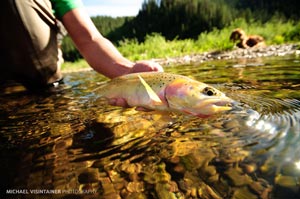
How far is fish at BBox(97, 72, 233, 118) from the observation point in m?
1.70

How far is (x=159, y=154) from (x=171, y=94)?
551 mm

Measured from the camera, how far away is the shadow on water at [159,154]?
1.09 m

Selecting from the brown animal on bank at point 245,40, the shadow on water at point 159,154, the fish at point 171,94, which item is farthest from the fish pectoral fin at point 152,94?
the brown animal on bank at point 245,40

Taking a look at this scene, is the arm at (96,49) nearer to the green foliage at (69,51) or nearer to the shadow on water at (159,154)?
the shadow on water at (159,154)

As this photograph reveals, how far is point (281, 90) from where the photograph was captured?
2.50 m

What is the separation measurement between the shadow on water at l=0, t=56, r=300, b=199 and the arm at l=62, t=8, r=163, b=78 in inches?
20.8

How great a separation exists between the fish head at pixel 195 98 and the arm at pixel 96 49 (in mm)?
609

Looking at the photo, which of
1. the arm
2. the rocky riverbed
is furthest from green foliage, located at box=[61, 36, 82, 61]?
the arm

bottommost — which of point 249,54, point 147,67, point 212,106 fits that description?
point 249,54

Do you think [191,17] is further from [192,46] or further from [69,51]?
[192,46]

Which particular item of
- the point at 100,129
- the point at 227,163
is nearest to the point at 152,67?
the point at 100,129

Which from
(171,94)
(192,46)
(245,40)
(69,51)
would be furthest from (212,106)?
(69,51)

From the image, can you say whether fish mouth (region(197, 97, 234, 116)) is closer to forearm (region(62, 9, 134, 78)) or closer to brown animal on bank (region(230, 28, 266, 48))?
forearm (region(62, 9, 134, 78))

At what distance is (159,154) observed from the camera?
139 centimetres
